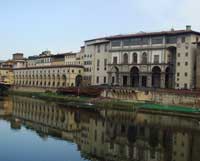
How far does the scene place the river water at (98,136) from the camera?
36.0 m

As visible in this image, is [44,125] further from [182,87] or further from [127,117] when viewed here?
[182,87]

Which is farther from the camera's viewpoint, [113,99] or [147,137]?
[113,99]

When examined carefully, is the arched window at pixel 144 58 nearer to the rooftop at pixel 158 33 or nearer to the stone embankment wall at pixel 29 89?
the rooftop at pixel 158 33

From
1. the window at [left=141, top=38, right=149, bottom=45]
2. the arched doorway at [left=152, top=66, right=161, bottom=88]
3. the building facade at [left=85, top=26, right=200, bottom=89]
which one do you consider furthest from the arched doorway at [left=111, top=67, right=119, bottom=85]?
the arched doorway at [left=152, top=66, right=161, bottom=88]

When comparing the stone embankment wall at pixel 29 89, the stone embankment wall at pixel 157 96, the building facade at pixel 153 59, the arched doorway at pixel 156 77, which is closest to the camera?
the stone embankment wall at pixel 157 96

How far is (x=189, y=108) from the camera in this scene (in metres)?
64.2

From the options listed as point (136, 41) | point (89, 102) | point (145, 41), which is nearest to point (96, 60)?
point (136, 41)

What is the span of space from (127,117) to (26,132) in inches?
719

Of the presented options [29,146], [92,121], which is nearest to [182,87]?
[92,121]

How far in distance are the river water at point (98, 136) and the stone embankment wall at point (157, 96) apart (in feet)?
24.4

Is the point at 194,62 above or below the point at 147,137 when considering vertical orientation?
above

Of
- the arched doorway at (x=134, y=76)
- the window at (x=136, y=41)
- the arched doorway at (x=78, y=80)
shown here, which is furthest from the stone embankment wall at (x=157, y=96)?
the arched doorway at (x=78, y=80)

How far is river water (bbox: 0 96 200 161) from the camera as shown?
3600cm

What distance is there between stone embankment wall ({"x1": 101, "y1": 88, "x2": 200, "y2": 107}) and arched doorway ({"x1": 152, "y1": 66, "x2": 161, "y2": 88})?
22.2 feet
